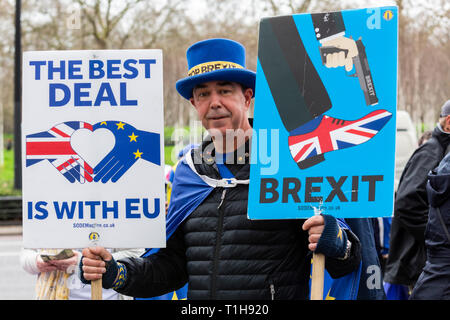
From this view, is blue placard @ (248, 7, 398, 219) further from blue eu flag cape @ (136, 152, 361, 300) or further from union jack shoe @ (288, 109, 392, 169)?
blue eu flag cape @ (136, 152, 361, 300)

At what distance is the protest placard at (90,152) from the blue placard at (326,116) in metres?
0.51

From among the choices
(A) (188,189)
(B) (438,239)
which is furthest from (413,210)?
(A) (188,189)

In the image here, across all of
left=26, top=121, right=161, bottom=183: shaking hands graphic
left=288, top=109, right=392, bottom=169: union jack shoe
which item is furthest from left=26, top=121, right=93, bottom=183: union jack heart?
left=288, top=109, right=392, bottom=169: union jack shoe

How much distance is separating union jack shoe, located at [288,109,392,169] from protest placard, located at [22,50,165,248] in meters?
0.64

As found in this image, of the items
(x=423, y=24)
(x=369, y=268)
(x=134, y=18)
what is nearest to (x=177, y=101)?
(x=134, y=18)

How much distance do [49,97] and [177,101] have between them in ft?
64.3

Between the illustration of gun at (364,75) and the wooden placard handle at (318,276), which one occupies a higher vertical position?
the illustration of gun at (364,75)

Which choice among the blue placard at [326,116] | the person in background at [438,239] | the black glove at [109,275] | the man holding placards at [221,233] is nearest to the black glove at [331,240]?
the man holding placards at [221,233]

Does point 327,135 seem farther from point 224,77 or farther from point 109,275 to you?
point 109,275

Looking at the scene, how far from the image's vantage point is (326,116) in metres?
2.67

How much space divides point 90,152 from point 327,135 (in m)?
1.02

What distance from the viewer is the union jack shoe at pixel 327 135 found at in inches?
103

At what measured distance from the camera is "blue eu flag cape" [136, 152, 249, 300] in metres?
2.89

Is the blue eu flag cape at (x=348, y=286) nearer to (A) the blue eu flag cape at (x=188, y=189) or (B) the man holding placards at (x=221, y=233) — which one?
(B) the man holding placards at (x=221, y=233)
